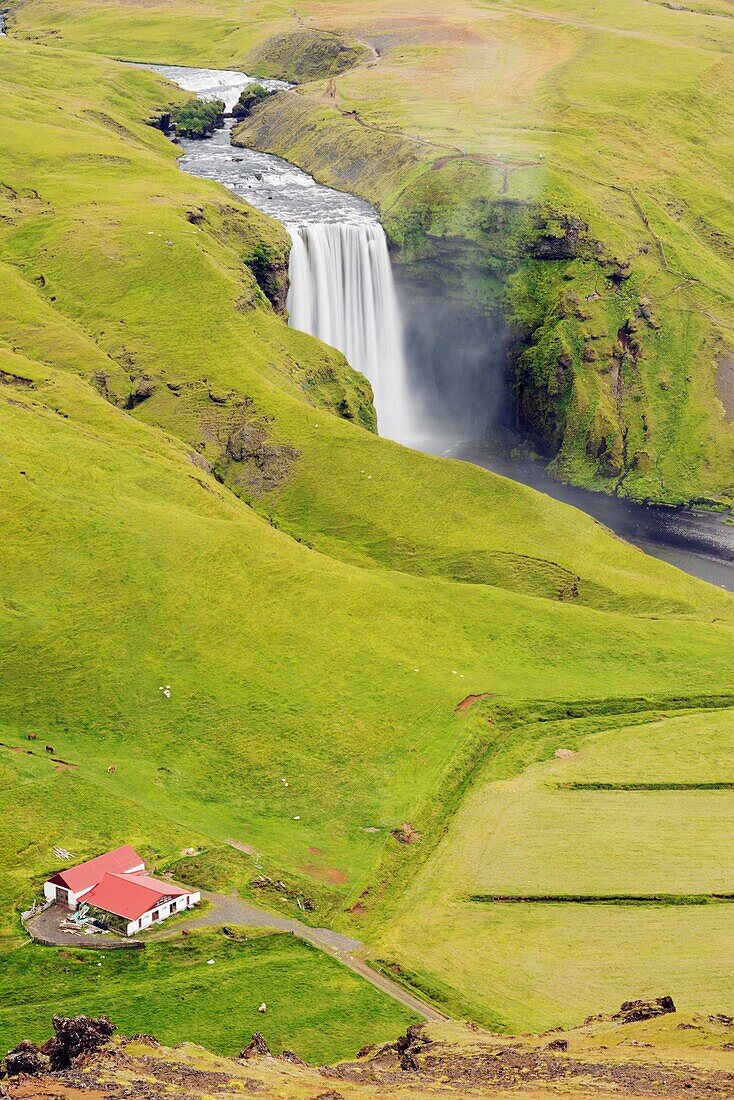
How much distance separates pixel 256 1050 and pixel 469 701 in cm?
4405

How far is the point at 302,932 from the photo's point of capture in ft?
219

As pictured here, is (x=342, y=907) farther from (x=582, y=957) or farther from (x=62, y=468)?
(x=62, y=468)

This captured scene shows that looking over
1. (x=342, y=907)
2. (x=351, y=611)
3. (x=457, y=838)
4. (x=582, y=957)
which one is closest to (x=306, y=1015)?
(x=342, y=907)

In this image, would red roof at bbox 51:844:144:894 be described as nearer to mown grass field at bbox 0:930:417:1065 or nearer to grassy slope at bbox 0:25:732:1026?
grassy slope at bbox 0:25:732:1026

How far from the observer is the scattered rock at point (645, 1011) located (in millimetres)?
54344

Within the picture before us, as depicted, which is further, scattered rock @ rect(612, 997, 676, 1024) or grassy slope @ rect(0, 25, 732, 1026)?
grassy slope @ rect(0, 25, 732, 1026)

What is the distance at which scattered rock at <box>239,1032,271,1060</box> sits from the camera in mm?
50547

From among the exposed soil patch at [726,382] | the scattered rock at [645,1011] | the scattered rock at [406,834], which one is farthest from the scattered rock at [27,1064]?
the exposed soil patch at [726,382]

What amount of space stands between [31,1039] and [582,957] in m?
28.1

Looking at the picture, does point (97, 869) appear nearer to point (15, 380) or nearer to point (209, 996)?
point (209, 996)

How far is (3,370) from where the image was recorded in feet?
392

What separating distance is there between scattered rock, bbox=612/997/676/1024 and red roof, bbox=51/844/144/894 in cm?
2509

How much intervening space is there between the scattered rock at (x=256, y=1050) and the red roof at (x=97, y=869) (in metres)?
14.5

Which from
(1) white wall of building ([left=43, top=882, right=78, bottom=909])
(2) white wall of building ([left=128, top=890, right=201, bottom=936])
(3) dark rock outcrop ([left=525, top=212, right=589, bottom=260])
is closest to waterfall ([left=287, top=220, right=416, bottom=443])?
(3) dark rock outcrop ([left=525, top=212, right=589, bottom=260])
